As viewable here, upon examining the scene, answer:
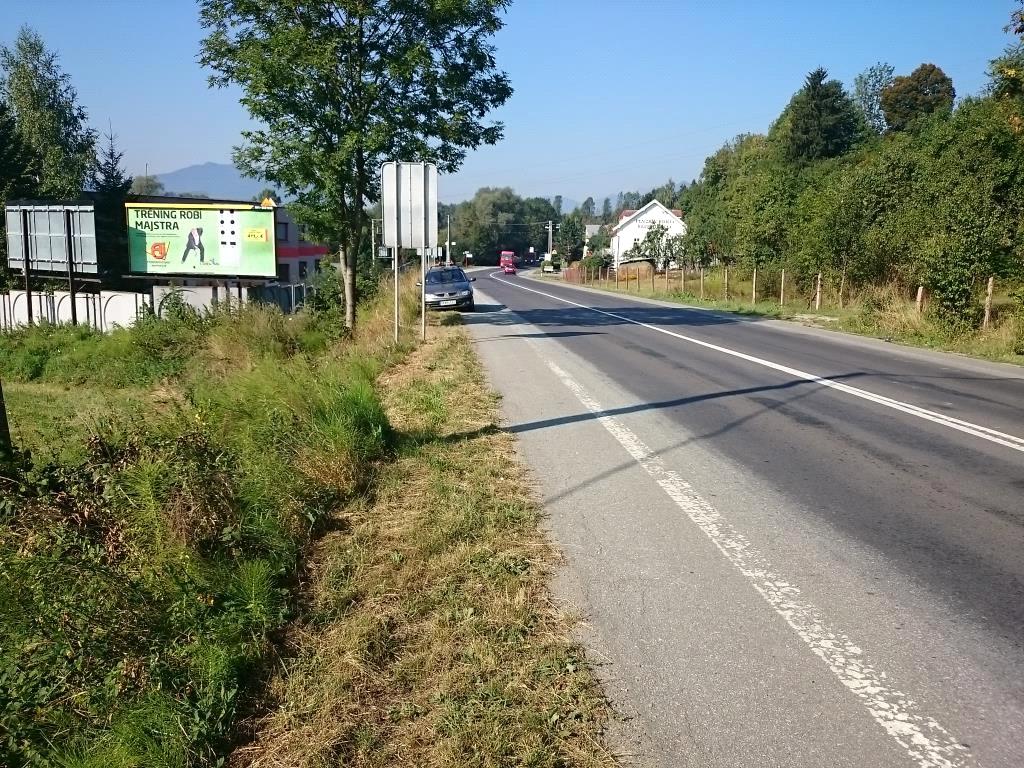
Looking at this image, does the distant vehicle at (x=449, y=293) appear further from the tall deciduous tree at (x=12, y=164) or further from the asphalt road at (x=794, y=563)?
the tall deciduous tree at (x=12, y=164)

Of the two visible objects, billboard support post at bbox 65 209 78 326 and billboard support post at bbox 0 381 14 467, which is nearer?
billboard support post at bbox 0 381 14 467

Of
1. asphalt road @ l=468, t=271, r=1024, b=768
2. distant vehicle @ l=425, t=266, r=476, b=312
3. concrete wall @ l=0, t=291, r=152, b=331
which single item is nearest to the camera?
asphalt road @ l=468, t=271, r=1024, b=768

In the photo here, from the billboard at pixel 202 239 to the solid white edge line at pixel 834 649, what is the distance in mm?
24235

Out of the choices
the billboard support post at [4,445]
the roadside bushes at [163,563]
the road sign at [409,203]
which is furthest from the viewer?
the road sign at [409,203]

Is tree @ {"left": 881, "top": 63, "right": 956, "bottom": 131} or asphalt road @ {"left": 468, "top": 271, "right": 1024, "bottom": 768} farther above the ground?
tree @ {"left": 881, "top": 63, "right": 956, "bottom": 131}

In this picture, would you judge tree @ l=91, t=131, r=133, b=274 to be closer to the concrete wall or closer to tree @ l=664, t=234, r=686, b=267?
the concrete wall

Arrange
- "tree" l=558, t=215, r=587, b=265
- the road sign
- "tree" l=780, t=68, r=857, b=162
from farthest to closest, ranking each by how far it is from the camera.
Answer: "tree" l=558, t=215, r=587, b=265
"tree" l=780, t=68, r=857, b=162
the road sign

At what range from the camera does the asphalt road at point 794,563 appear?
315cm

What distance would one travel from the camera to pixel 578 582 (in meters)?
4.47

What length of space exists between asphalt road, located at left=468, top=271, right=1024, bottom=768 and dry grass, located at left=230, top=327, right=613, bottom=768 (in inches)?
10.0

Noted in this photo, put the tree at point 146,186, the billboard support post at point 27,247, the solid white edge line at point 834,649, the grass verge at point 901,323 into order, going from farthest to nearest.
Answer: the tree at point 146,186
the billboard support post at point 27,247
the grass verge at point 901,323
the solid white edge line at point 834,649

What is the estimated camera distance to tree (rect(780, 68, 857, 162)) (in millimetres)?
56031

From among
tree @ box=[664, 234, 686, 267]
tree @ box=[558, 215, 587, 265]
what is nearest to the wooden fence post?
tree @ box=[664, 234, 686, 267]

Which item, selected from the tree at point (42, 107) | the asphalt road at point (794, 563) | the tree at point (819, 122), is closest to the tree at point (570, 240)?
the tree at point (819, 122)
